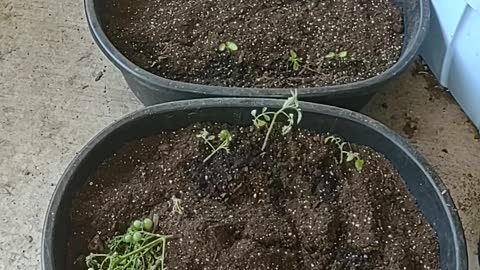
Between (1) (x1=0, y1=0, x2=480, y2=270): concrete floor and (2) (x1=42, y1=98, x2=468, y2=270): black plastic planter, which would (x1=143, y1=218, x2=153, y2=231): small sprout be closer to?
(2) (x1=42, y1=98, x2=468, y2=270): black plastic planter

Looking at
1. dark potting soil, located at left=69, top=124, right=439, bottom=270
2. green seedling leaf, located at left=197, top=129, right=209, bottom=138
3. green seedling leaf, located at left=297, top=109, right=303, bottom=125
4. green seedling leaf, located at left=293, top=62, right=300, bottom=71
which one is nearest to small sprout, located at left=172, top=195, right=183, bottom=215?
dark potting soil, located at left=69, top=124, right=439, bottom=270

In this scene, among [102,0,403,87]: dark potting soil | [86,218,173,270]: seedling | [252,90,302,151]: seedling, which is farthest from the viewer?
[102,0,403,87]: dark potting soil

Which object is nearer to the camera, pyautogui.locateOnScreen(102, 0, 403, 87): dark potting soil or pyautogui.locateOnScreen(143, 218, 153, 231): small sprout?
pyautogui.locateOnScreen(143, 218, 153, 231): small sprout

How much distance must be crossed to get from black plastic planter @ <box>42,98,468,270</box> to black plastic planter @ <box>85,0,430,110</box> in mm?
30

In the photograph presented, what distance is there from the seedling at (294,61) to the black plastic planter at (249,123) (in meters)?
0.14

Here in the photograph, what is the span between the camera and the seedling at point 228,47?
1.35m

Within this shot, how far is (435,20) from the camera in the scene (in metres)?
1.45

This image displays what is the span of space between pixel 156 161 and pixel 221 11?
0.35 metres

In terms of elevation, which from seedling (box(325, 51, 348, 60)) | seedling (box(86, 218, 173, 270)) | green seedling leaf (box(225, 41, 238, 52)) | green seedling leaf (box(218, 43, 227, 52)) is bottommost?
seedling (box(86, 218, 173, 270))

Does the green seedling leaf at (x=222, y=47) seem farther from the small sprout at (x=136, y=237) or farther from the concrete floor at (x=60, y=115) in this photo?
the small sprout at (x=136, y=237)

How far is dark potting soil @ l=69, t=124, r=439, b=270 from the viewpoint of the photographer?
3.71ft

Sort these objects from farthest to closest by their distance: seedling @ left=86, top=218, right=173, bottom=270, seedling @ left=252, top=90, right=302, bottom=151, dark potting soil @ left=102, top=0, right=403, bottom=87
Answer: dark potting soil @ left=102, top=0, right=403, bottom=87
seedling @ left=252, top=90, right=302, bottom=151
seedling @ left=86, top=218, right=173, bottom=270

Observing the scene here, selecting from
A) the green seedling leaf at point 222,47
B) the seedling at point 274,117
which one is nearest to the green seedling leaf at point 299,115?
the seedling at point 274,117

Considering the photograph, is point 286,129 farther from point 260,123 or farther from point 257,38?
point 257,38
